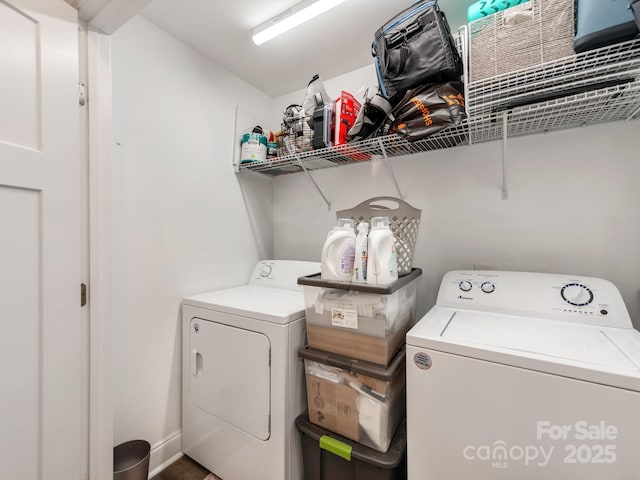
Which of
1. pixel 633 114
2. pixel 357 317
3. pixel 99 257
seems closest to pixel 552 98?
pixel 633 114

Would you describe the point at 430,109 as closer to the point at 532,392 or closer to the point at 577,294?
the point at 577,294

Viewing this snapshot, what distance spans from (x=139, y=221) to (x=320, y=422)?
4.84 feet

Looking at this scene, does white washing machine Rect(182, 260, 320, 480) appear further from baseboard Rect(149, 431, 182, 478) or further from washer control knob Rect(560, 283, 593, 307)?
washer control knob Rect(560, 283, 593, 307)

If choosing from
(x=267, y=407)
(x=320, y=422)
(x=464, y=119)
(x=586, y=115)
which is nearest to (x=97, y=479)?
(x=267, y=407)

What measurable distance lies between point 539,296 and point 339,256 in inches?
37.7

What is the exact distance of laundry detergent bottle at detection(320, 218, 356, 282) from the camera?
1.26m

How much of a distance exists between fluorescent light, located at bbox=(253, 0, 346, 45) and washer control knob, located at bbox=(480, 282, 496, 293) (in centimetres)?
164

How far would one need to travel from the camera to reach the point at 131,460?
4.86 ft

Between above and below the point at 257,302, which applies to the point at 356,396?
below

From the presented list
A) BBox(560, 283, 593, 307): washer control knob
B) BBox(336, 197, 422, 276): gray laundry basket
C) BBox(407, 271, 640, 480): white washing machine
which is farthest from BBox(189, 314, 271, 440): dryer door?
BBox(560, 283, 593, 307): washer control knob

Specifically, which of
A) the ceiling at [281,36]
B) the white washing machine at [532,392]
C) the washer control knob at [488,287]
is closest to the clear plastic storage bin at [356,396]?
the white washing machine at [532,392]

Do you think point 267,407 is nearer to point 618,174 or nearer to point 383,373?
point 383,373

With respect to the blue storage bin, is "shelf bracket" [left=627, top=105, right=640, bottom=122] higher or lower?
lower

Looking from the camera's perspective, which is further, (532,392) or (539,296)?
(539,296)
